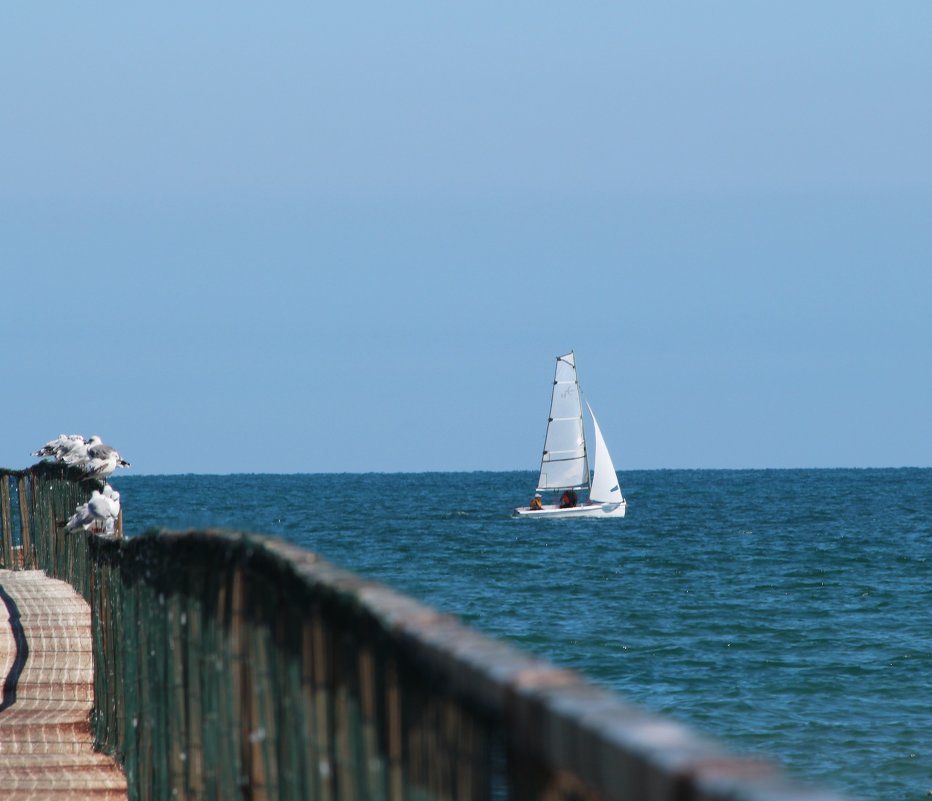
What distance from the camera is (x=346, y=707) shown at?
9.39 ft

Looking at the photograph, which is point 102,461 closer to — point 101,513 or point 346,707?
point 101,513

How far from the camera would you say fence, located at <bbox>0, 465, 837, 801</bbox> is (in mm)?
1621

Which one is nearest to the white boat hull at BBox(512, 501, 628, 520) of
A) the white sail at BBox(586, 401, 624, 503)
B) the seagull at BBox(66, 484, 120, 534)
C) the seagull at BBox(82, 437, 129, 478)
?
the white sail at BBox(586, 401, 624, 503)

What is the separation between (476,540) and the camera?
69.8 m

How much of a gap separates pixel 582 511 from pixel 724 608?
40.9m

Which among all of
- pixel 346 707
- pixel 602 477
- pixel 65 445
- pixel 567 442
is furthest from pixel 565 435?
pixel 346 707

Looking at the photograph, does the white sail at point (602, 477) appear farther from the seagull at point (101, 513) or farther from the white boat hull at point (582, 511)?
the seagull at point (101, 513)

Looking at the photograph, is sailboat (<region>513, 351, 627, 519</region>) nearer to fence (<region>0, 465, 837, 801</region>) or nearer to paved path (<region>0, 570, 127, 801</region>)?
paved path (<region>0, 570, 127, 801</region>)

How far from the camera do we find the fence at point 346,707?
63.8 inches

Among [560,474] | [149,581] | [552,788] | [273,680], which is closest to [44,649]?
[149,581]

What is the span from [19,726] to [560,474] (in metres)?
70.0

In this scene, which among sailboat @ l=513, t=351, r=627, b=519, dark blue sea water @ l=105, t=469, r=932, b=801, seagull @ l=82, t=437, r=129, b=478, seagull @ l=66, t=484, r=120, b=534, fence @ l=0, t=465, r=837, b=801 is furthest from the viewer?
sailboat @ l=513, t=351, r=627, b=519

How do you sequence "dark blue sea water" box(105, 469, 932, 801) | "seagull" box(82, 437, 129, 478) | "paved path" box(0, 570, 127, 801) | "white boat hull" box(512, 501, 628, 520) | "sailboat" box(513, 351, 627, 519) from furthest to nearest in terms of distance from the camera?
"white boat hull" box(512, 501, 628, 520) < "sailboat" box(513, 351, 627, 519) < "dark blue sea water" box(105, 469, 932, 801) < "seagull" box(82, 437, 129, 478) < "paved path" box(0, 570, 127, 801)

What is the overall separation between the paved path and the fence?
730 mm
